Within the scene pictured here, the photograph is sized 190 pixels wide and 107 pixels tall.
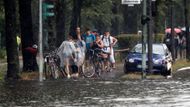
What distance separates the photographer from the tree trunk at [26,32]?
97.6 ft

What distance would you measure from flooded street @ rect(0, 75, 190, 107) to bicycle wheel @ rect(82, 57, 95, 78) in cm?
473

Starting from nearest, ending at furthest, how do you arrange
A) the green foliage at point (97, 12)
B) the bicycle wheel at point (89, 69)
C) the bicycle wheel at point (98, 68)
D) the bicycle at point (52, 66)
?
the bicycle at point (52, 66) → the bicycle wheel at point (89, 69) → the bicycle wheel at point (98, 68) → the green foliage at point (97, 12)

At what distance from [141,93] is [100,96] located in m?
1.40

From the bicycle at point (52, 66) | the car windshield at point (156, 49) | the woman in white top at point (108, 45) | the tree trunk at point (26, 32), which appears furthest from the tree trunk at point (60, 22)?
the bicycle at point (52, 66)

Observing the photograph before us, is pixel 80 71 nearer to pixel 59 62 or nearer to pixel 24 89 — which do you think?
pixel 59 62

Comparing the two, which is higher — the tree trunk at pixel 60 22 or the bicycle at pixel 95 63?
the tree trunk at pixel 60 22

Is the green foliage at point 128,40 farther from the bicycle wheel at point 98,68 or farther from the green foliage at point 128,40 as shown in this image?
the bicycle wheel at point 98,68

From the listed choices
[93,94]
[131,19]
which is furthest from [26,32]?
[131,19]

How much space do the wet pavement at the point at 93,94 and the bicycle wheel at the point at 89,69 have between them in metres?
4.74

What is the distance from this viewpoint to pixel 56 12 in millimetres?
40031

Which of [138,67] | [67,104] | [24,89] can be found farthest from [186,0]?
[67,104]

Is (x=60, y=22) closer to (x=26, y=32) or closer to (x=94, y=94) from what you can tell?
(x=26, y=32)

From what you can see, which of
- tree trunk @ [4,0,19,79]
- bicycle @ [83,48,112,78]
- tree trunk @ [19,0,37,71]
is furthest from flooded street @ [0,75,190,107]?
bicycle @ [83,48,112,78]

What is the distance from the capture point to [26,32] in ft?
98.8
